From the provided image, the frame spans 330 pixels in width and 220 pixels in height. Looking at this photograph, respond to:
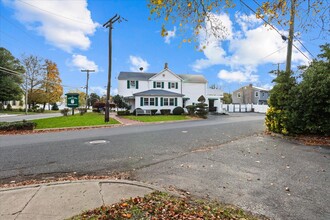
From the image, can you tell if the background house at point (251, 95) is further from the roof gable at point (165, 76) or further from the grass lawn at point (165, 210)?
the grass lawn at point (165, 210)

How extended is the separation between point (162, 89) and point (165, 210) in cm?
3018

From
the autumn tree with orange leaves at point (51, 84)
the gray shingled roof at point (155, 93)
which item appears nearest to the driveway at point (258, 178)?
the gray shingled roof at point (155, 93)

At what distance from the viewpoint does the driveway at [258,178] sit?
3.47 meters

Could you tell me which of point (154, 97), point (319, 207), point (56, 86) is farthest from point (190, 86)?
point (319, 207)

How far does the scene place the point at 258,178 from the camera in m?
4.70

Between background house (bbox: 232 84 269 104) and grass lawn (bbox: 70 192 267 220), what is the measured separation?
184ft

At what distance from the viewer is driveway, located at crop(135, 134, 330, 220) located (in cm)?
347

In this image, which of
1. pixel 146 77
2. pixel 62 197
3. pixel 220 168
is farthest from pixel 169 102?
pixel 62 197

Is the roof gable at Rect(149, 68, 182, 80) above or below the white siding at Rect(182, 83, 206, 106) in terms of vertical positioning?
above

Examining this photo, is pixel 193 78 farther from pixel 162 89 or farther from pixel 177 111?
pixel 177 111

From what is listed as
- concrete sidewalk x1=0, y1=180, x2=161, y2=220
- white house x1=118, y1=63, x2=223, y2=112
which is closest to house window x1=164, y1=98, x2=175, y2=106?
white house x1=118, y1=63, x2=223, y2=112

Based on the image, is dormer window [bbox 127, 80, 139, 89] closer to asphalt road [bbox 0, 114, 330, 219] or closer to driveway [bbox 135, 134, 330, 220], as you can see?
asphalt road [bbox 0, 114, 330, 219]

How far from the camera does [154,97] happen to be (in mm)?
29609

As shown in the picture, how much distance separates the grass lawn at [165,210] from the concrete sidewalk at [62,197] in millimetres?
273
